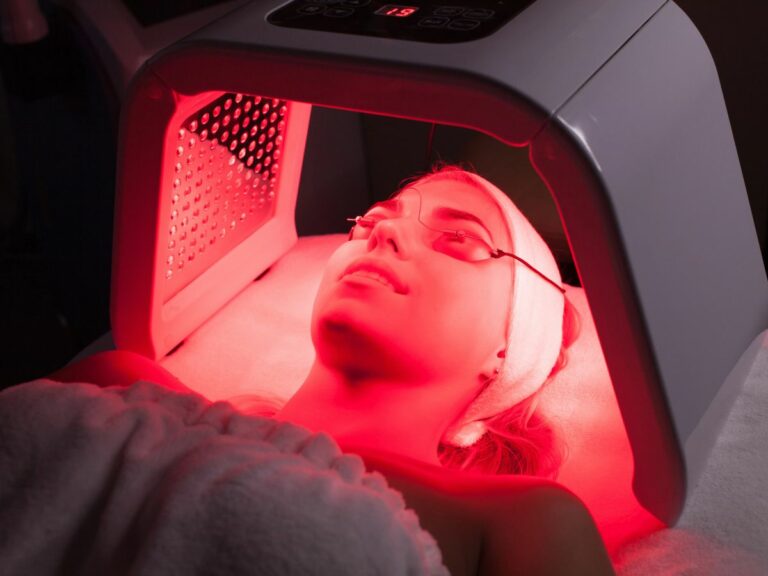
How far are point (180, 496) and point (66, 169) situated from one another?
987mm

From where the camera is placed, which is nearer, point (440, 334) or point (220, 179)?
point (440, 334)

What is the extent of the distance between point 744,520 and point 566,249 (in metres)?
0.64

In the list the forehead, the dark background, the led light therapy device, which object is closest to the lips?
the forehead

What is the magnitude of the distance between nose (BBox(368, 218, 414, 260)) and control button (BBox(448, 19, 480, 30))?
255 millimetres

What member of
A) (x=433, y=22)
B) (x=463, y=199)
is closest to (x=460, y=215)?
(x=463, y=199)

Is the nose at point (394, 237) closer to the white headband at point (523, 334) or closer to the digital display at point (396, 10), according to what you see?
the white headband at point (523, 334)

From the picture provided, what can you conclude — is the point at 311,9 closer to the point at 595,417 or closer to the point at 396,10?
the point at 396,10

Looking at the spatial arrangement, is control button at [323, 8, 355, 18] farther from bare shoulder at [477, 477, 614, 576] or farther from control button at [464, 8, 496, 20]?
bare shoulder at [477, 477, 614, 576]

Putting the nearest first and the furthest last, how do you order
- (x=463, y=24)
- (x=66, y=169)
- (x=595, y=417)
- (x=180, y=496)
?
(x=180, y=496), (x=463, y=24), (x=595, y=417), (x=66, y=169)

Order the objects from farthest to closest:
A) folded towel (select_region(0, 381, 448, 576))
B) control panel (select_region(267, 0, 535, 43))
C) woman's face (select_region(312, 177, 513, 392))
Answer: woman's face (select_region(312, 177, 513, 392))
control panel (select_region(267, 0, 535, 43))
folded towel (select_region(0, 381, 448, 576))

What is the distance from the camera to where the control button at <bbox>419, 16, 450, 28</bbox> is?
0.86 meters

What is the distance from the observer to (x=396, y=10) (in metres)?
0.90

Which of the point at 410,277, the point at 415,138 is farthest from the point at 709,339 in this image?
the point at 415,138

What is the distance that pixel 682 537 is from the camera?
3.00 ft
